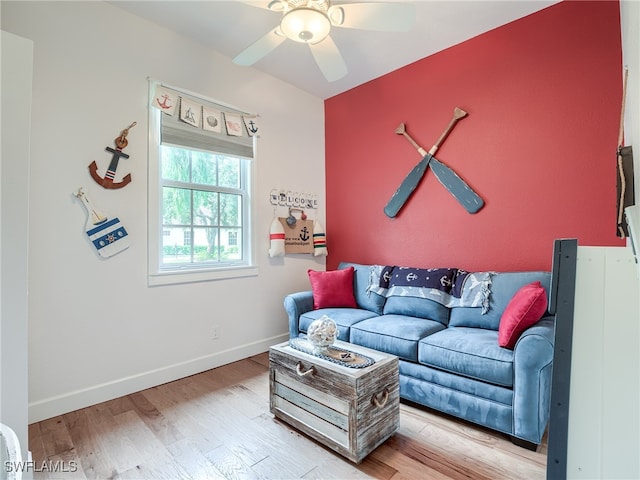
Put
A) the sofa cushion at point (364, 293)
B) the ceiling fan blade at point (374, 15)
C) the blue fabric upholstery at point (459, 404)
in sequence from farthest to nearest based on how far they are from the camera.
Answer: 1. the sofa cushion at point (364, 293)
2. the blue fabric upholstery at point (459, 404)
3. the ceiling fan blade at point (374, 15)

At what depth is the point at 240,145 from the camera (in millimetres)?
3027

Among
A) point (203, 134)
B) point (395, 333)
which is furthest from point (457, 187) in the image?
point (203, 134)

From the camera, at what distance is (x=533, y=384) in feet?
5.44

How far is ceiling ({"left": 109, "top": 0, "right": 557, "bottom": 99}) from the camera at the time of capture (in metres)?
2.33

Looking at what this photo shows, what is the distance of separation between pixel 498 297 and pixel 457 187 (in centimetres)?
100

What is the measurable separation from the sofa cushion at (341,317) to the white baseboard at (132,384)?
65cm

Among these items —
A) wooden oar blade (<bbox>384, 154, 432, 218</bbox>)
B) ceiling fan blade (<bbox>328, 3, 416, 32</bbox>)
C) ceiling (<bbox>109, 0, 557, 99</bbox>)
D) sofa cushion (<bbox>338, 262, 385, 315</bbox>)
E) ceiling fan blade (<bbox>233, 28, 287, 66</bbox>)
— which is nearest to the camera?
ceiling fan blade (<bbox>328, 3, 416, 32</bbox>)

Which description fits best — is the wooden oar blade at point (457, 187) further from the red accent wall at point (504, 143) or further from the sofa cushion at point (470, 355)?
the sofa cushion at point (470, 355)

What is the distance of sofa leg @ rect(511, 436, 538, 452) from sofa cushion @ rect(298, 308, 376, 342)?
3.82 feet

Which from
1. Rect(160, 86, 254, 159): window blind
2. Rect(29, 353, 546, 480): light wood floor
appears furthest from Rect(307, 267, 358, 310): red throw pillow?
Rect(160, 86, 254, 159): window blind

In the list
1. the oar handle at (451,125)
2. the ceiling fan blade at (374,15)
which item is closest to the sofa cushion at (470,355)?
the oar handle at (451,125)

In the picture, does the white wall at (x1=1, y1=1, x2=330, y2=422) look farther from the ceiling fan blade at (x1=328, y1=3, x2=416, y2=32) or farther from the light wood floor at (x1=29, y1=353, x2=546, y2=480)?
the ceiling fan blade at (x1=328, y1=3, x2=416, y2=32)

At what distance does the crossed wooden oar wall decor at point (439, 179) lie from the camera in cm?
275

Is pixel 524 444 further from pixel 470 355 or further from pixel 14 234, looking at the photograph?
pixel 14 234
